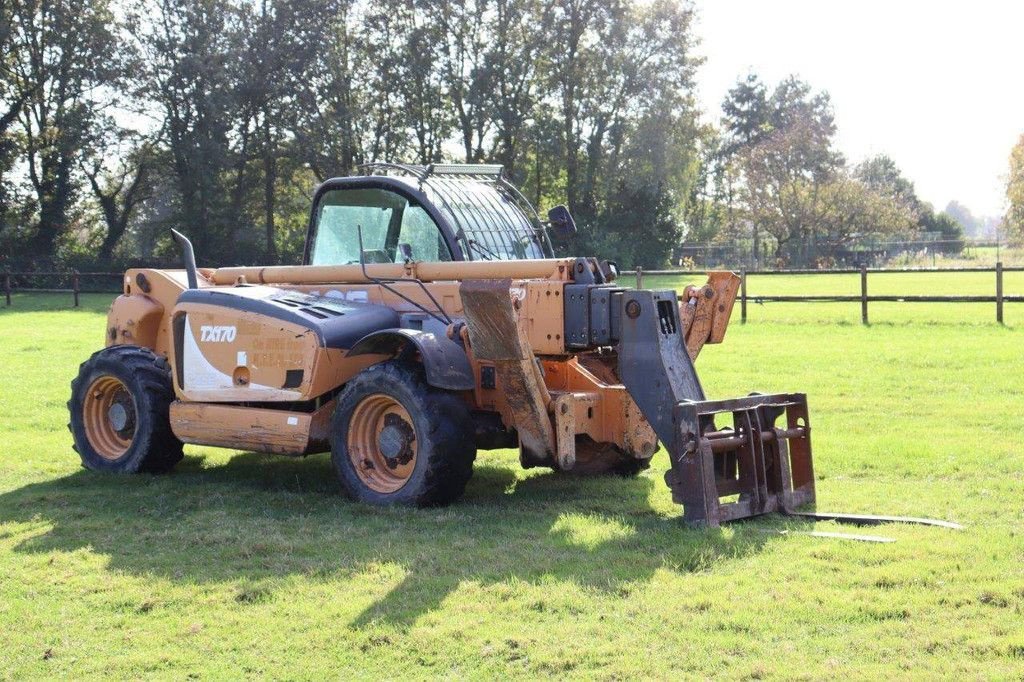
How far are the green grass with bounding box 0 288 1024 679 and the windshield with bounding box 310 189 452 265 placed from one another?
1.80m

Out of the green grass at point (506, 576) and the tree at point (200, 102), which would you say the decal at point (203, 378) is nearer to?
the green grass at point (506, 576)

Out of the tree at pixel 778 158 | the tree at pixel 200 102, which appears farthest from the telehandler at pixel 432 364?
the tree at pixel 778 158

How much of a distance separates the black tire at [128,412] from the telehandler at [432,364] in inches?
0.7

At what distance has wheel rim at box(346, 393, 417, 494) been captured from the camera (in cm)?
872

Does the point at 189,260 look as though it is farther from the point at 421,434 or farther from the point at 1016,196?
the point at 1016,196

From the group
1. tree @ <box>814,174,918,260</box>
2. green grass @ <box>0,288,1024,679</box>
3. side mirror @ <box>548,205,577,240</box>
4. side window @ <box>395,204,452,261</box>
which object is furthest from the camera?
tree @ <box>814,174,918,260</box>

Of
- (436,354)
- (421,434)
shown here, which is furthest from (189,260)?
(421,434)

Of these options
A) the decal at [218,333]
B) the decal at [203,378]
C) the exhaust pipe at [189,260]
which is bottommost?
the decal at [203,378]

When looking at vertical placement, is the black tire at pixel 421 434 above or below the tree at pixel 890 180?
below

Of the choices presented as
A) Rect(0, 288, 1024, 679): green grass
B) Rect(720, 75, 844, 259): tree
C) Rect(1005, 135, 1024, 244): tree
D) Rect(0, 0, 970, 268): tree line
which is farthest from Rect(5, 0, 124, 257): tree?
Rect(1005, 135, 1024, 244): tree

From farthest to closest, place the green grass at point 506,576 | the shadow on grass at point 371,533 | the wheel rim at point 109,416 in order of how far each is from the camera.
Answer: the wheel rim at point 109,416, the shadow on grass at point 371,533, the green grass at point 506,576

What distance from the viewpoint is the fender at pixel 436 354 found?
834 centimetres

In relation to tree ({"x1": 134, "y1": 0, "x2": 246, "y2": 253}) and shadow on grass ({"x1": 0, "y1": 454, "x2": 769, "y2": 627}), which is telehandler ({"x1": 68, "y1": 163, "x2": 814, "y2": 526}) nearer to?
shadow on grass ({"x1": 0, "y1": 454, "x2": 769, "y2": 627})

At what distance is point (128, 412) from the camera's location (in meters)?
10.6
